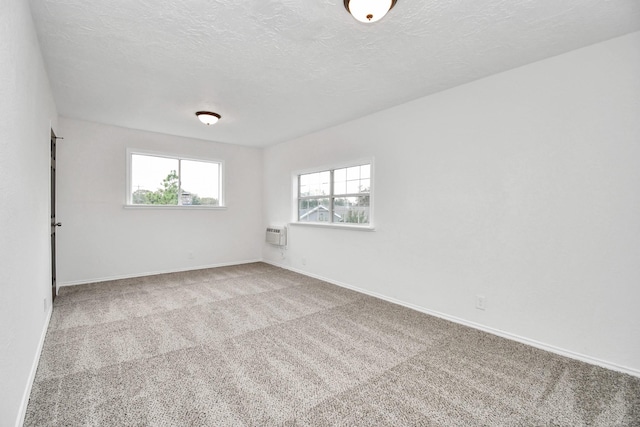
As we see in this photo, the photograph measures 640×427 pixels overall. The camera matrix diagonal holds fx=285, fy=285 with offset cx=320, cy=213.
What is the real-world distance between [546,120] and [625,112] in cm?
47

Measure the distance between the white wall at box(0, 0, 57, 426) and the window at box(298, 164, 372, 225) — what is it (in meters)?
3.39

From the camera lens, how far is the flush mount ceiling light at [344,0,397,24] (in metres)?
1.69

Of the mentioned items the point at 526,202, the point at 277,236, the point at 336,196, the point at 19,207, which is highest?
the point at 336,196

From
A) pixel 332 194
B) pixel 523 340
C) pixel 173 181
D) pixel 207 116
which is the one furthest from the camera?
pixel 173 181

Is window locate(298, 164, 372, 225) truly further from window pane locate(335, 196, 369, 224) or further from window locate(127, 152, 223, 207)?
window locate(127, 152, 223, 207)

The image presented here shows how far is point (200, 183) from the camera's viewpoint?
18.5 ft

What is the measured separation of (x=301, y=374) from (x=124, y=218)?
4272 millimetres

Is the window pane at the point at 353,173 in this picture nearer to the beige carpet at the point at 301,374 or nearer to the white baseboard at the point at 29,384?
the beige carpet at the point at 301,374

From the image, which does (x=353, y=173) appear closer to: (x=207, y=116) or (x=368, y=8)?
(x=207, y=116)

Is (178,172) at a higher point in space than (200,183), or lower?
higher

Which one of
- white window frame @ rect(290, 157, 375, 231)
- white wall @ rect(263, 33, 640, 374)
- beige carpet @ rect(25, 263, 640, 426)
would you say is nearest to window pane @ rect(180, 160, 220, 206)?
white window frame @ rect(290, 157, 375, 231)

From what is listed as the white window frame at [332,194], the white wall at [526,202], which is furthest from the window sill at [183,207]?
the white wall at [526,202]

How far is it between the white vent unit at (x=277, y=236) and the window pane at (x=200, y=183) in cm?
123

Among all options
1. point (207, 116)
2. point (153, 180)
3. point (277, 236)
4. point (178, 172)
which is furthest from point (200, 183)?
point (207, 116)
